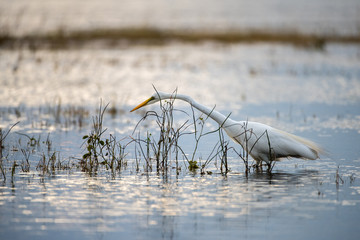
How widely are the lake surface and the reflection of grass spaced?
6485 millimetres

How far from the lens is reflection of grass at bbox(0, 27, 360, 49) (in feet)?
89.2

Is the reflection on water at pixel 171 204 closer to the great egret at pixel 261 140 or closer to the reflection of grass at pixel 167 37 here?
the great egret at pixel 261 140

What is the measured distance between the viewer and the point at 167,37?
30219 millimetres

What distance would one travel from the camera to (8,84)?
1582 cm

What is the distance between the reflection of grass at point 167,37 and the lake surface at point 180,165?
6.49 m

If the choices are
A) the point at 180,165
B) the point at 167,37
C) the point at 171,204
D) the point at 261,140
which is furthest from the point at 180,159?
the point at 167,37

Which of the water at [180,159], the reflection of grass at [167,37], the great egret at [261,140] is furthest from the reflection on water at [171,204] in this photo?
the reflection of grass at [167,37]

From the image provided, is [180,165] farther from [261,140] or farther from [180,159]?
[261,140]

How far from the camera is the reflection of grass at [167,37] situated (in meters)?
27.2

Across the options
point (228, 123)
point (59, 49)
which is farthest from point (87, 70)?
point (228, 123)

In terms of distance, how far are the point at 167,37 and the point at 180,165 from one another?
74.7ft

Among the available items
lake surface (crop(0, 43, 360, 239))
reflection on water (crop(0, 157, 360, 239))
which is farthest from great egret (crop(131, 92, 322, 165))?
reflection on water (crop(0, 157, 360, 239))

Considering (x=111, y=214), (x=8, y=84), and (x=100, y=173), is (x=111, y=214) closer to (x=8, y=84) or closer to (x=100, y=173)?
(x=100, y=173)

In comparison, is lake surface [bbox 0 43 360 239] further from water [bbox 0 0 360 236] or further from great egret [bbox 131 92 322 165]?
great egret [bbox 131 92 322 165]
